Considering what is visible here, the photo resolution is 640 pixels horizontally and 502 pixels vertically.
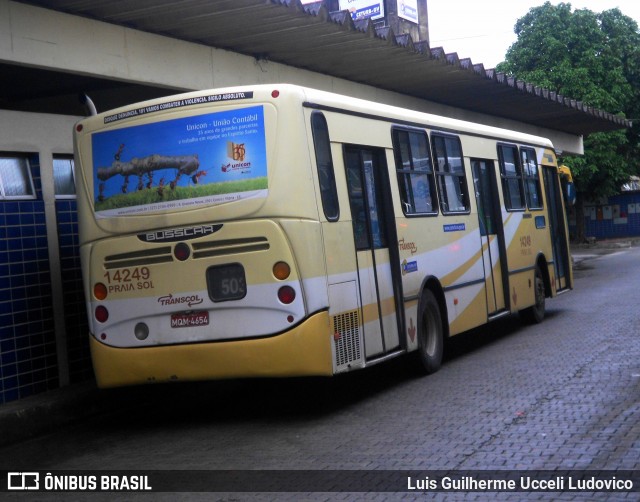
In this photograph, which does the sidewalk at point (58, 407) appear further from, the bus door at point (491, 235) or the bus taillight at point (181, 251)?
the bus door at point (491, 235)

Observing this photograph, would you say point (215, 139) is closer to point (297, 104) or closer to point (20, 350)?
point (297, 104)

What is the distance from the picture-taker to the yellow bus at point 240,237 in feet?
29.5

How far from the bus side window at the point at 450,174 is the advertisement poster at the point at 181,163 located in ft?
12.9

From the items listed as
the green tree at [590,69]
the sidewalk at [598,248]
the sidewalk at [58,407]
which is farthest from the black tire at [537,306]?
the green tree at [590,69]

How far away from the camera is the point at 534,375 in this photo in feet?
36.0

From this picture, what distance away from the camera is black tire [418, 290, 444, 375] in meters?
11.6

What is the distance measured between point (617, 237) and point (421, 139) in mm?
48018

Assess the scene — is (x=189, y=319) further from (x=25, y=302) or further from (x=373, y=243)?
(x=25, y=302)

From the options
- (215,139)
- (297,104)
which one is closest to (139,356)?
(215,139)

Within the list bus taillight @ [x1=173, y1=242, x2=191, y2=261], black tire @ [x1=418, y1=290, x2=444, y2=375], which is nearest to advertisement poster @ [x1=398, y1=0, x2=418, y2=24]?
black tire @ [x1=418, y1=290, x2=444, y2=375]

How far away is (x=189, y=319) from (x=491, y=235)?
6270 mm

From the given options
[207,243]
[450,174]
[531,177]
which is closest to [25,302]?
[207,243]

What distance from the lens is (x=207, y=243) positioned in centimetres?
919

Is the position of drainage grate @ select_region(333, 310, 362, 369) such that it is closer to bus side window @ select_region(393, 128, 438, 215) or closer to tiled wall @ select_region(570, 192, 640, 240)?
bus side window @ select_region(393, 128, 438, 215)
